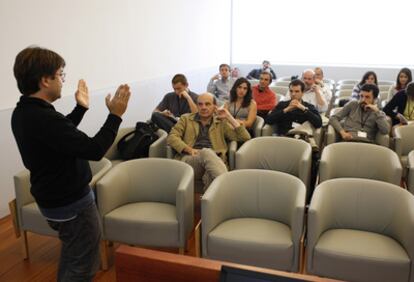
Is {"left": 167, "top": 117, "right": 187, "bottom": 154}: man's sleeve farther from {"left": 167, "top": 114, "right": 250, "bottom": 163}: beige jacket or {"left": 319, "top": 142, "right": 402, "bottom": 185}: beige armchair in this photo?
{"left": 319, "top": 142, "right": 402, "bottom": 185}: beige armchair

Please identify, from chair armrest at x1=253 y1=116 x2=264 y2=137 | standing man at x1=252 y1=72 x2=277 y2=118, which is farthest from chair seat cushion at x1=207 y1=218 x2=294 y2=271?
standing man at x1=252 y1=72 x2=277 y2=118

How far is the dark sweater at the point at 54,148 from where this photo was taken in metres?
1.57

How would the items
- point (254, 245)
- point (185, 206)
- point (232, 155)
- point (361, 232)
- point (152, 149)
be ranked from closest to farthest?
1. point (254, 245)
2. point (361, 232)
3. point (185, 206)
4. point (232, 155)
5. point (152, 149)

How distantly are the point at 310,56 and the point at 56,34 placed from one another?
673 cm

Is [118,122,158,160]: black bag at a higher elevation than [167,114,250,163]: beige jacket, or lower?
lower

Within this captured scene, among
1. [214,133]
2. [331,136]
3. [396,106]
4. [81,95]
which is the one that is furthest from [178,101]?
[81,95]

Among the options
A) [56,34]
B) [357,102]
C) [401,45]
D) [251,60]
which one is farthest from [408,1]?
[56,34]

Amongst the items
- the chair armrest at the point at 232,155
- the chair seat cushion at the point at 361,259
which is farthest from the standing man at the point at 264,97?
the chair seat cushion at the point at 361,259

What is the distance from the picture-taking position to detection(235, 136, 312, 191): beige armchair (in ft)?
11.4

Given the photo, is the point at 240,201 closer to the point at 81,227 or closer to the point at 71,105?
the point at 81,227

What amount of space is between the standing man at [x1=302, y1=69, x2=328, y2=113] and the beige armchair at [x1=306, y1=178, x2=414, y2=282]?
8.41ft

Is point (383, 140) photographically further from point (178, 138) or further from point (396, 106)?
point (178, 138)

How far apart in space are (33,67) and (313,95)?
4.12m

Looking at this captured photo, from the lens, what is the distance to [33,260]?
2.98 m
